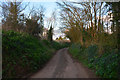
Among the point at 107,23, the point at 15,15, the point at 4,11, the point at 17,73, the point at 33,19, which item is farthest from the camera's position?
the point at 33,19

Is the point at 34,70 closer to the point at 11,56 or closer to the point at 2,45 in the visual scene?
the point at 11,56

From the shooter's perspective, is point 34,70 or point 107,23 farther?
point 107,23

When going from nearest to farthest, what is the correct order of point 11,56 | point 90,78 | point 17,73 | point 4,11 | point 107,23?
1. point 90,78
2. point 17,73
3. point 11,56
4. point 107,23
5. point 4,11

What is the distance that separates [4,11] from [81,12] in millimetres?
9902

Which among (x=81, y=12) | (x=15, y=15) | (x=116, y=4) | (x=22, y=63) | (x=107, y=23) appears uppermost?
(x=81, y=12)

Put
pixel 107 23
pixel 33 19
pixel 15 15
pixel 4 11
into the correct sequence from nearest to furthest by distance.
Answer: pixel 107 23, pixel 4 11, pixel 15 15, pixel 33 19

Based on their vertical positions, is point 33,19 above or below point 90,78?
above

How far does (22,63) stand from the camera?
6.09 metres

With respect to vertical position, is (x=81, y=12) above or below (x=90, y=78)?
A: above

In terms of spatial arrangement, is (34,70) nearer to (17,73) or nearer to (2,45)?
(17,73)

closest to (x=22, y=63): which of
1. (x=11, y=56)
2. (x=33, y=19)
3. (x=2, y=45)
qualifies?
(x=11, y=56)

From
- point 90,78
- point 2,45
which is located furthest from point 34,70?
point 90,78

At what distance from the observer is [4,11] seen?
12.1 metres

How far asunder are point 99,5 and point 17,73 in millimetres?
9855
